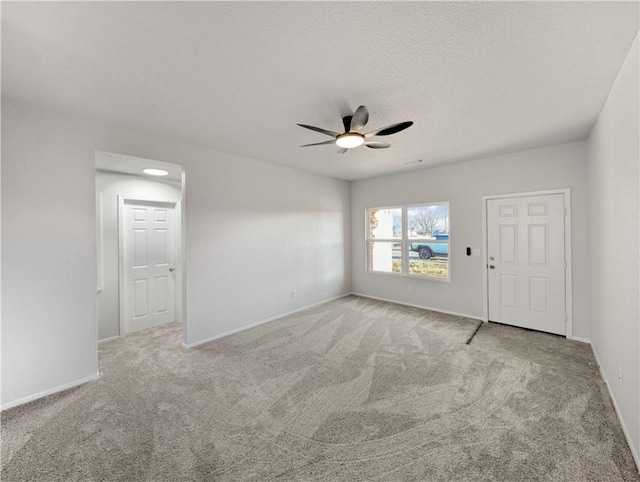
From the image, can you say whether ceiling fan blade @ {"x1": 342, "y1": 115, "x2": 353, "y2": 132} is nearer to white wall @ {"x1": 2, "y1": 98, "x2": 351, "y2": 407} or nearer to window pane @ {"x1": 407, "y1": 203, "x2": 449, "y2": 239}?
white wall @ {"x1": 2, "y1": 98, "x2": 351, "y2": 407}

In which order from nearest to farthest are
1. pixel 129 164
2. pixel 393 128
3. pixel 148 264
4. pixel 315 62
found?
pixel 315 62 < pixel 393 128 < pixel 129 164 < pixel 148 264

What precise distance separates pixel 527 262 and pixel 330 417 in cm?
358

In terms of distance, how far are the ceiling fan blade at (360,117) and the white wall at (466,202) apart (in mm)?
2960

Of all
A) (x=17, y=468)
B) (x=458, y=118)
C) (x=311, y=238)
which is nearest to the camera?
A: (x=17, y=468)

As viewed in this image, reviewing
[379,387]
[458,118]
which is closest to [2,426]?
[379,387]

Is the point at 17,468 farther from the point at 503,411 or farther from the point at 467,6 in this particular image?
the point at 467,6

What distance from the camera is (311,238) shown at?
5.10 meters

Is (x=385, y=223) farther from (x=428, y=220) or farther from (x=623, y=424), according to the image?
(x=623, y=424)

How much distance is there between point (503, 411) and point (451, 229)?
9.84 ft

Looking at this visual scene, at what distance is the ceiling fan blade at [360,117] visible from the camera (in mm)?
2086

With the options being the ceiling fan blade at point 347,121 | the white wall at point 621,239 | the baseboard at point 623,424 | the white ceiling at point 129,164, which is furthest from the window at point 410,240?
the white ceiling at point 129,164

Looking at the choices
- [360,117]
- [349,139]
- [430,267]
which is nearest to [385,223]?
[430,267]

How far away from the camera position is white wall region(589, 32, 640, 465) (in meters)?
1.69

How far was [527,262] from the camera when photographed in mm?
3846
